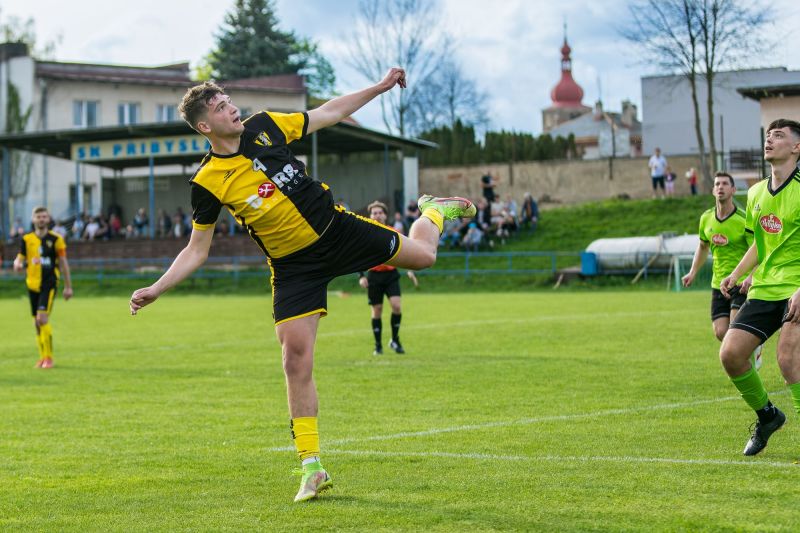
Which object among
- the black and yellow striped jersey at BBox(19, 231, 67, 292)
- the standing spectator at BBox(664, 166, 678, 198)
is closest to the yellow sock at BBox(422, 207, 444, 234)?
the black and yellow striped jersey at BBox(19, 231, 67, 292)

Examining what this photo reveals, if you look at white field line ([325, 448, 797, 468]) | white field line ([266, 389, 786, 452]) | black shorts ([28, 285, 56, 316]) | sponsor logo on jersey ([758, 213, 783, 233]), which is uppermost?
sponsor logo on jersey ([758, 213, 783, 233])

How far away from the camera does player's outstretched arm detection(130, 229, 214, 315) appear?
264 inches

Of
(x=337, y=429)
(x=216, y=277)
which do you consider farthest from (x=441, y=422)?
(x=216, y=277)

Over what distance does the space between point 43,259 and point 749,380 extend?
11945 mm

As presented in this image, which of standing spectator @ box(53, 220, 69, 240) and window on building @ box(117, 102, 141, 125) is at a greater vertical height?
window on building @ box(117, 102, 141, 125)

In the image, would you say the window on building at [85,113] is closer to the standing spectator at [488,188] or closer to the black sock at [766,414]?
the standing spectator at [488,188]

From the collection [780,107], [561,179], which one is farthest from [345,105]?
[561,179]

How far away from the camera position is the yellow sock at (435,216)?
289 inches

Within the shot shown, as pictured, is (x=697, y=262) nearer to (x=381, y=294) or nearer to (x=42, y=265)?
(x=381, y=294)

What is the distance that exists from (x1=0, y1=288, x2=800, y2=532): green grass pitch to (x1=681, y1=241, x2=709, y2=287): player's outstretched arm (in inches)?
43.8

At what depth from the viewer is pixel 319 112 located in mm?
7086

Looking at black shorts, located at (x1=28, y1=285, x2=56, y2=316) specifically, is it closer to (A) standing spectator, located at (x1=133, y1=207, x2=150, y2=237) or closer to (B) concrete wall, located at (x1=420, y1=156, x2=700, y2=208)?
(A) standing spectator, located at (x1=133, y1=207, x2=150, y2=237)

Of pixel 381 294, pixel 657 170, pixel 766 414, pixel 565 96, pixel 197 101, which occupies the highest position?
pixel 565 96

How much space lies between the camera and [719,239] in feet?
37.5
